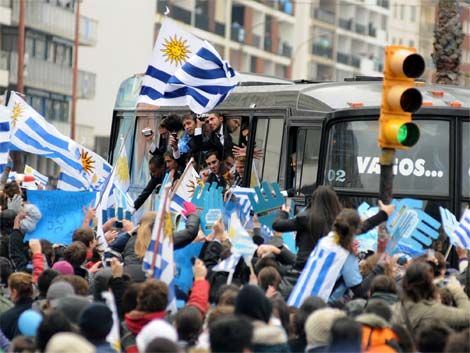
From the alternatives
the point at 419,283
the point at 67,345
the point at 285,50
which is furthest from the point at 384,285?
the point at 285,50

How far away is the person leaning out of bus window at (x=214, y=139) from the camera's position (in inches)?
871

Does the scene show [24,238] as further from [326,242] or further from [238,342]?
[238,342]

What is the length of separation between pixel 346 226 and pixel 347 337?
362cm

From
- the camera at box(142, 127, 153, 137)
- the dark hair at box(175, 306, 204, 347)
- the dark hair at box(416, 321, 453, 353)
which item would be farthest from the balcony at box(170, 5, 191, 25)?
the dark hair at box(416, 321, 453, 353)

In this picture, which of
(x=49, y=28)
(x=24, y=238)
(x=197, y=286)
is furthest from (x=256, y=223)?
(x=49, y=28)

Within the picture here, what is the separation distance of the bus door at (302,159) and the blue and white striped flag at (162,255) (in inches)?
297

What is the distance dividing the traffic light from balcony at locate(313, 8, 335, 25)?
285 ft

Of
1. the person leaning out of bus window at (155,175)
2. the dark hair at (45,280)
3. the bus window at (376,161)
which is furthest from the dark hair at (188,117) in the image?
the dark hair at (45,280)

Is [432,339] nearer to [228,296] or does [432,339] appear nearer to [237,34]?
[228,296]

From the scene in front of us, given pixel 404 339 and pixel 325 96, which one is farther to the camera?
pixel 325 96

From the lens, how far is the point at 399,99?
1370cm

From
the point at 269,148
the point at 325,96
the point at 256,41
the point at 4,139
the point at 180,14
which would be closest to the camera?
the point at 4,139

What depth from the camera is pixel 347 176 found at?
2039 cm

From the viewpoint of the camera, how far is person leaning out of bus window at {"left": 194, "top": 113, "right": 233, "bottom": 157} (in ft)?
72.6
